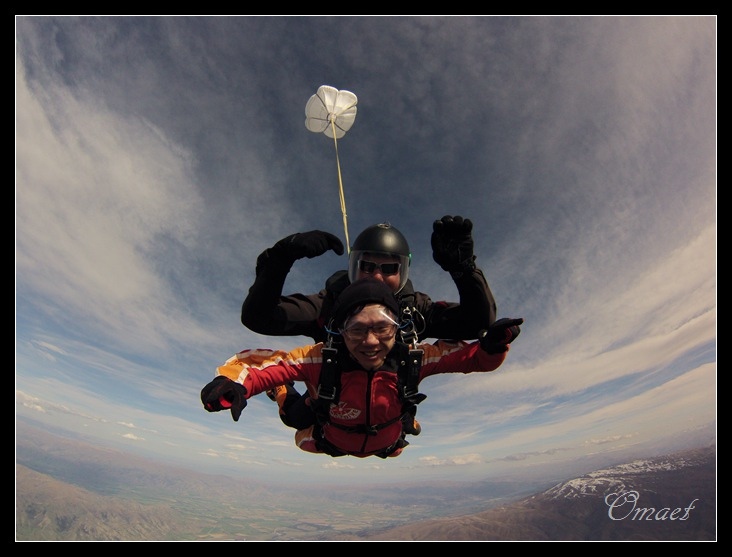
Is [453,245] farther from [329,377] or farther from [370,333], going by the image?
[329,377]

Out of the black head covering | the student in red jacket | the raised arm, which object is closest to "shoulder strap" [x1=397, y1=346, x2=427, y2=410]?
the student in red jacket

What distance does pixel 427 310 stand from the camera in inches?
112

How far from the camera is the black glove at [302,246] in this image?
2256 millimetres

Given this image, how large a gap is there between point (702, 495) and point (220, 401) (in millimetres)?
218048

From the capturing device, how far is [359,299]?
240 centimetres

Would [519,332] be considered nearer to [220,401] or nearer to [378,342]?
[378,342]

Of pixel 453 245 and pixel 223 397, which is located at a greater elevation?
pixel 453 245

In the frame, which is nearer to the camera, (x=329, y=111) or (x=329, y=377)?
(x=329, y=377)

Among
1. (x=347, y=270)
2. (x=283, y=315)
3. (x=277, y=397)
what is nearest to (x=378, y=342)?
(x=283, y=315)

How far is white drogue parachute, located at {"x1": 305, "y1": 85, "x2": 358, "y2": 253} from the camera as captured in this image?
5.70m

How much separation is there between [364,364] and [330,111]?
15.4 feet

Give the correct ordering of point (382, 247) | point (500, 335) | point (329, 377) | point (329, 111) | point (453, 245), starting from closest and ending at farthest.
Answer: point (500, 335) < point (453, 245) < point (329, 377) < point (382, 247) < point (329, 111)

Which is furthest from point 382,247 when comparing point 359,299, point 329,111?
point 329,111

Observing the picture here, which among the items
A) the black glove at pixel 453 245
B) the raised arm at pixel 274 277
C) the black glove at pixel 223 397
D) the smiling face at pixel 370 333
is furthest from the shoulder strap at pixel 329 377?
the black glove at pixel 453 245
